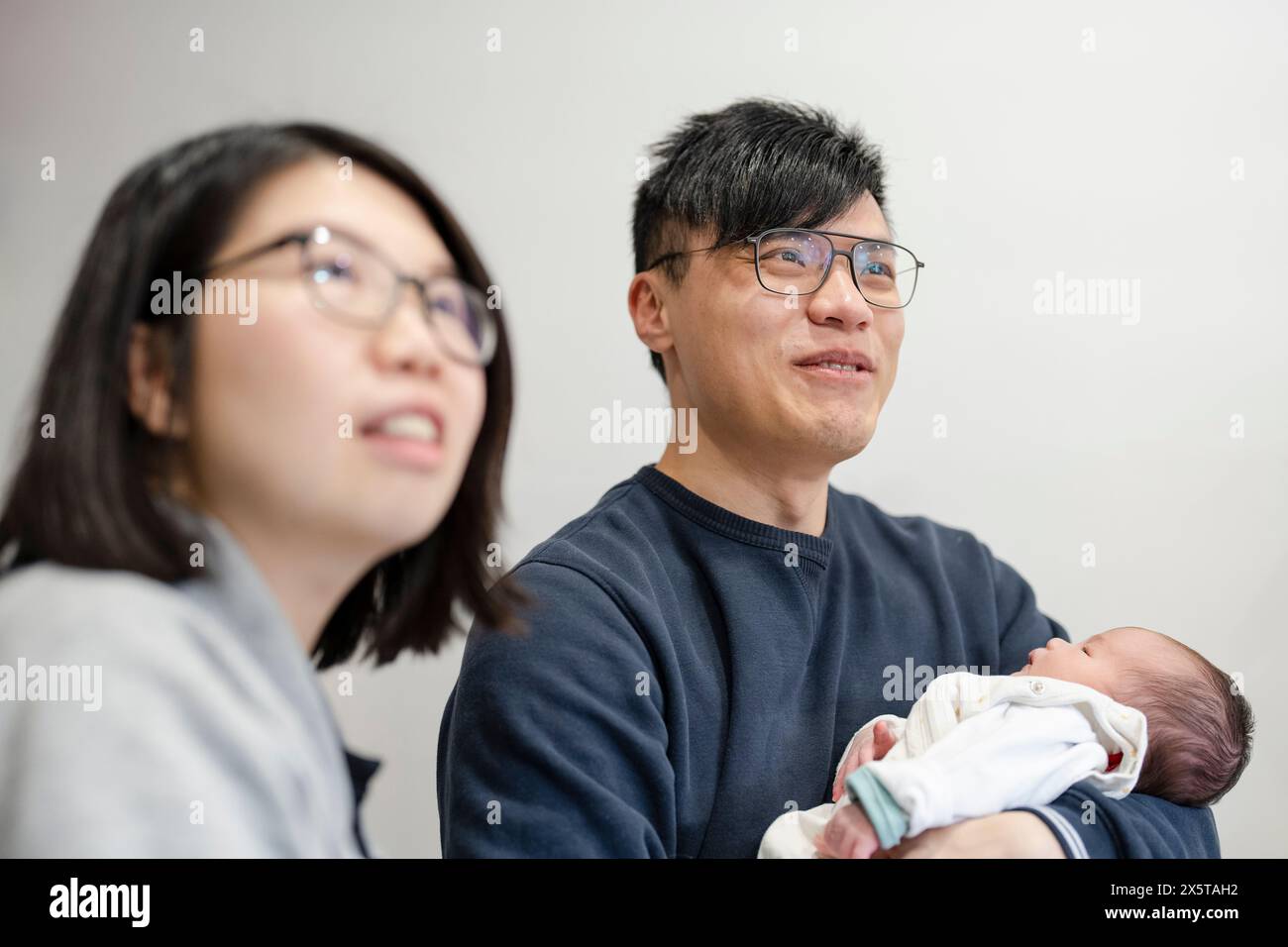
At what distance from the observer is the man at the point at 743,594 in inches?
48.7

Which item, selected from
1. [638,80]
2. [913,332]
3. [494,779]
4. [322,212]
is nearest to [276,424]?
[322,212]

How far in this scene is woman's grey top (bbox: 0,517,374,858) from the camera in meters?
0.76

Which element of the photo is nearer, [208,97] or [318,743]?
[318,743]

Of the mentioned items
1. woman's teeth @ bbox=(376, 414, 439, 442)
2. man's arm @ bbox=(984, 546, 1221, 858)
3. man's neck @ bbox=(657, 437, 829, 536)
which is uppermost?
woman's teeth @ bbox=(376, 414, 439, 442)

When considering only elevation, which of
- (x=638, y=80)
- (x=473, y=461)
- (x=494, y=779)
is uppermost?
(x=638, y=80)

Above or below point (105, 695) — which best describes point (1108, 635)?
below

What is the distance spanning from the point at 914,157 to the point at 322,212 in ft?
3.79

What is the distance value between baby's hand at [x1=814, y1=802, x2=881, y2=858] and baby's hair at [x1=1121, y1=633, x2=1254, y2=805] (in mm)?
428

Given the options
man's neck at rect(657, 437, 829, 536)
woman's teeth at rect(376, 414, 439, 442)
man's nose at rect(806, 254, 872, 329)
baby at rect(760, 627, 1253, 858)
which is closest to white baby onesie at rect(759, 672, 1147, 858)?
baby at rect(760, 627, 1253, 858)

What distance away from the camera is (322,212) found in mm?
867

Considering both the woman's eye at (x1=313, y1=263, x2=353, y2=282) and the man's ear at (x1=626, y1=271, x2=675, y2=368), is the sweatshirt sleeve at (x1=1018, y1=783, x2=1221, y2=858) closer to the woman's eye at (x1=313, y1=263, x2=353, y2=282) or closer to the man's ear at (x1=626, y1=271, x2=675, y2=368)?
the man's ear at (x1=626, y1=271, x2=675, y2=368)

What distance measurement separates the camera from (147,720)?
78 centimetres

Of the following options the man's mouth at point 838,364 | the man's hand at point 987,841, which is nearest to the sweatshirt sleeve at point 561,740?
the man's hand at point 987,841

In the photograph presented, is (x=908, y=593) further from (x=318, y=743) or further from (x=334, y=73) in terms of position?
(x=334, y=73)
